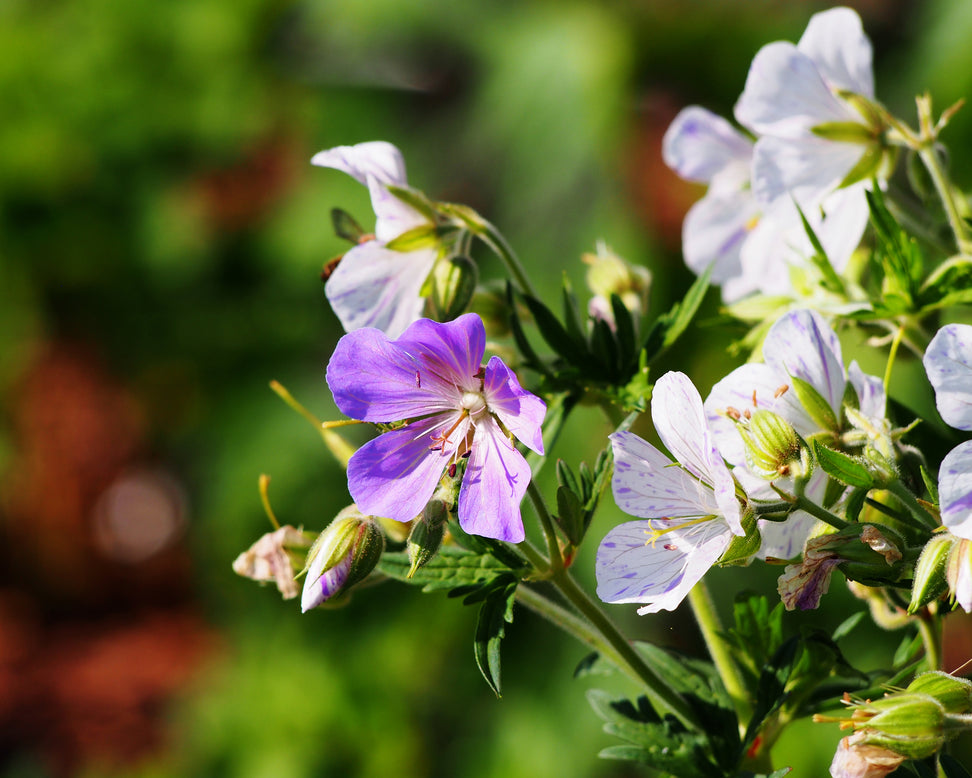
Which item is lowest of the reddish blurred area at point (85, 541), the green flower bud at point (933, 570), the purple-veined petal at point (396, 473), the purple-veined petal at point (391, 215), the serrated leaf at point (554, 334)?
the reddish blurred area at point (85, 541)

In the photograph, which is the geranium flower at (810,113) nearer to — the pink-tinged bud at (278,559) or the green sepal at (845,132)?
the green sepal at (845,132)

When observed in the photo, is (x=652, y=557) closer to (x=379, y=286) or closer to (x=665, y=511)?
(x=665, y=511)

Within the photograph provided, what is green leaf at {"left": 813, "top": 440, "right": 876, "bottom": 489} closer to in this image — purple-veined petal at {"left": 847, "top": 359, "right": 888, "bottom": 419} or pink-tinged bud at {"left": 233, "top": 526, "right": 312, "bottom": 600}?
purple-veined petal at {"left": 847, "top": 359, "right": 888, "bottom": 419}

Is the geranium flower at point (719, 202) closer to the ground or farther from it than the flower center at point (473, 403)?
farther from it

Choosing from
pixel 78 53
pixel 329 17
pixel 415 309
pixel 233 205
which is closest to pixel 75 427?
pixel 233 205

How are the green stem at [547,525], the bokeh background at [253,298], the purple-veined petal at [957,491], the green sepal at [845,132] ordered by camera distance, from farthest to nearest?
the bokeh background at [253,298] < the green sepal at [845,132] < the green stem at [547,525] < the purple-veined petal at [957,491]

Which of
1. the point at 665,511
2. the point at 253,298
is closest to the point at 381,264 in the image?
the point at 665,511

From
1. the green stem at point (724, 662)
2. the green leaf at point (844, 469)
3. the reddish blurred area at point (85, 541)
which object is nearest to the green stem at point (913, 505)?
the green leaf at point (844, 469)
